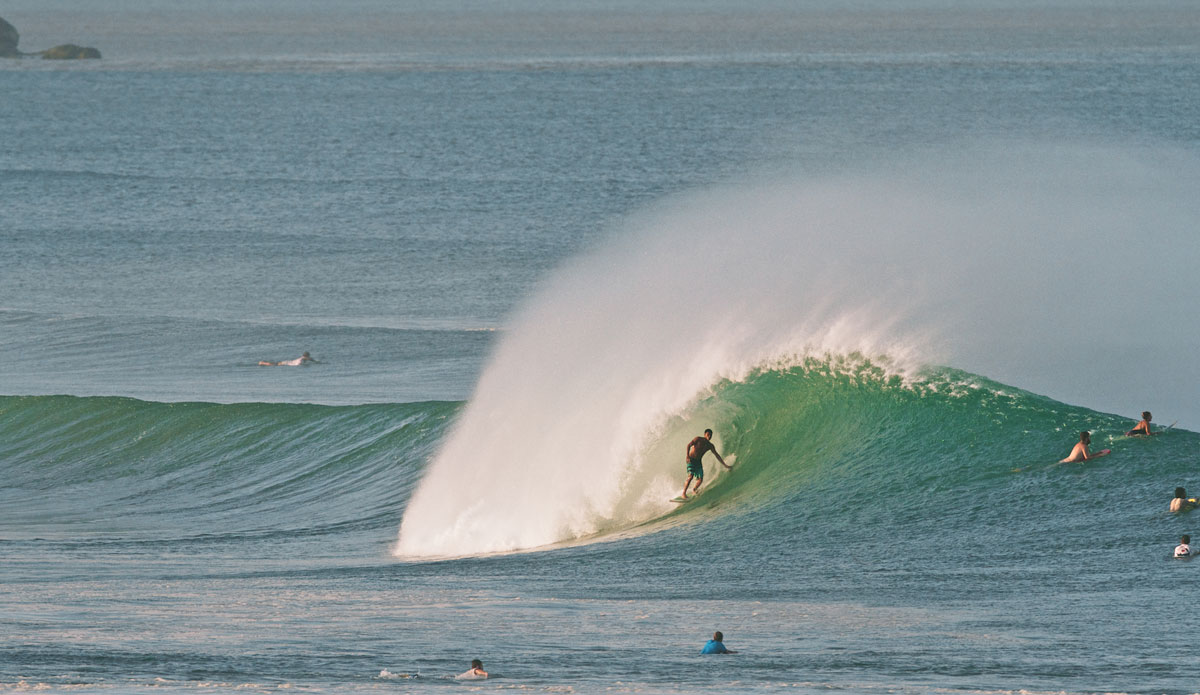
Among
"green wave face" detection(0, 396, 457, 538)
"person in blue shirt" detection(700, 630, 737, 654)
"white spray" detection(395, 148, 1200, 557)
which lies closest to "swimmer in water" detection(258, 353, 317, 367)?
"green wave face" detection(0, 396, 457, 538)

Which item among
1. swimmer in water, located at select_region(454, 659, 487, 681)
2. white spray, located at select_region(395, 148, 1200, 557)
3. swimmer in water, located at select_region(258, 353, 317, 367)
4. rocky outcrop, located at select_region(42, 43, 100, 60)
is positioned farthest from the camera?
rocky outcrop, located at select_region(42, 43, 100, 60)

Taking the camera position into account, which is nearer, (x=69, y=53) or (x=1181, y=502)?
(x=1181, y=502)

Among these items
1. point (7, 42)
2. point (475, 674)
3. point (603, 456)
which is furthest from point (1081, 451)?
point (7, 42)

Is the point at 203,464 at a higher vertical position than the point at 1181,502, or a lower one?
higher

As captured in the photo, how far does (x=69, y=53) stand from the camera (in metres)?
164

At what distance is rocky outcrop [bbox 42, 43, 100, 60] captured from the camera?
160750mm

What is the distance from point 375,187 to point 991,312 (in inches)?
1774

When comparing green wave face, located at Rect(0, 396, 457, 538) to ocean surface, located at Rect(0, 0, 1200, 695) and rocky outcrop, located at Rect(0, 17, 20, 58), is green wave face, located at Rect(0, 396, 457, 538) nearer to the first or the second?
ocean surface, located at Rect(0, 0, 1200, 695)

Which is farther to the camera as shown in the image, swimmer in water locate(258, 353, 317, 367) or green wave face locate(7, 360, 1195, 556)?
swimmer in water locate(258, 353, 317, 367)

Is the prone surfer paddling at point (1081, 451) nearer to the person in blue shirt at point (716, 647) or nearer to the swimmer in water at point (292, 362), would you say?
the person in blue shirt at point (716, 647)

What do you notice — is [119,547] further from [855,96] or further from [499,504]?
[855,96]

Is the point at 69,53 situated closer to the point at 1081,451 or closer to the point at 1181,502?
the point at 1081,451

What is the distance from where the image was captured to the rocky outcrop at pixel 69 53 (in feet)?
527

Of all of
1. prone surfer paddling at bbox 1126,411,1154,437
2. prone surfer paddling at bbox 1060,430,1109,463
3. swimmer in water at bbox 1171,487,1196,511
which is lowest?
swimmer in water at bbox 1171,487,1196,511
